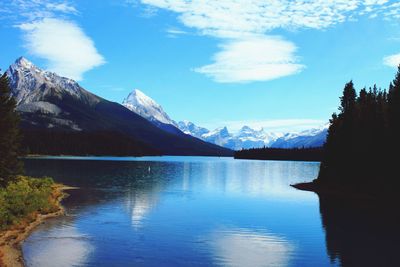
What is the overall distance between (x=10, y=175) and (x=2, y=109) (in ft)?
28.0

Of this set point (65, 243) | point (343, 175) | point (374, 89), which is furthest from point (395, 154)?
point (65, 243)

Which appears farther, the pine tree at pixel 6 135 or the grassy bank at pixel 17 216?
the pine tree at pixel 6 135

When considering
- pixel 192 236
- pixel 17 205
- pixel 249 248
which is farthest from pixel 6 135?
pixel 249 248

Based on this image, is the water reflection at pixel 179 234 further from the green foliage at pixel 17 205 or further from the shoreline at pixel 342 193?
the shoreline at pixel 342 193

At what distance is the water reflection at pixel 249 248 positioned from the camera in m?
36.2

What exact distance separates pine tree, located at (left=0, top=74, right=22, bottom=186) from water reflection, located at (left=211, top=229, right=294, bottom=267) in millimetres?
27998

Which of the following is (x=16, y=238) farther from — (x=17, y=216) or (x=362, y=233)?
(x=362, y=233)

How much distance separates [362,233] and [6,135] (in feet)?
148

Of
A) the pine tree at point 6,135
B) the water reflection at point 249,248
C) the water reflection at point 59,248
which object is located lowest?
the water reflection at point 249,248

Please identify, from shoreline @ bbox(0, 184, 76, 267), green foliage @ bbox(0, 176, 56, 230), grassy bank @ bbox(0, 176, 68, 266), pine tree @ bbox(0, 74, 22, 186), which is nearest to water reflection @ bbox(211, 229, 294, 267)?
shoreline @ bbox(0, 184, 76, 267)

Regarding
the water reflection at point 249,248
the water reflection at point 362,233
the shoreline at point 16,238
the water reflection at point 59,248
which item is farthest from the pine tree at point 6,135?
the water reflection at point 362,233

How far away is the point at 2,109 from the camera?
5516cm

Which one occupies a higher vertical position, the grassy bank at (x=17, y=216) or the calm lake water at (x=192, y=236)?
the grassy bank at (x=17, y=216)

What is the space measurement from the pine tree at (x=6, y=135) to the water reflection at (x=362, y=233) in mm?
39662
